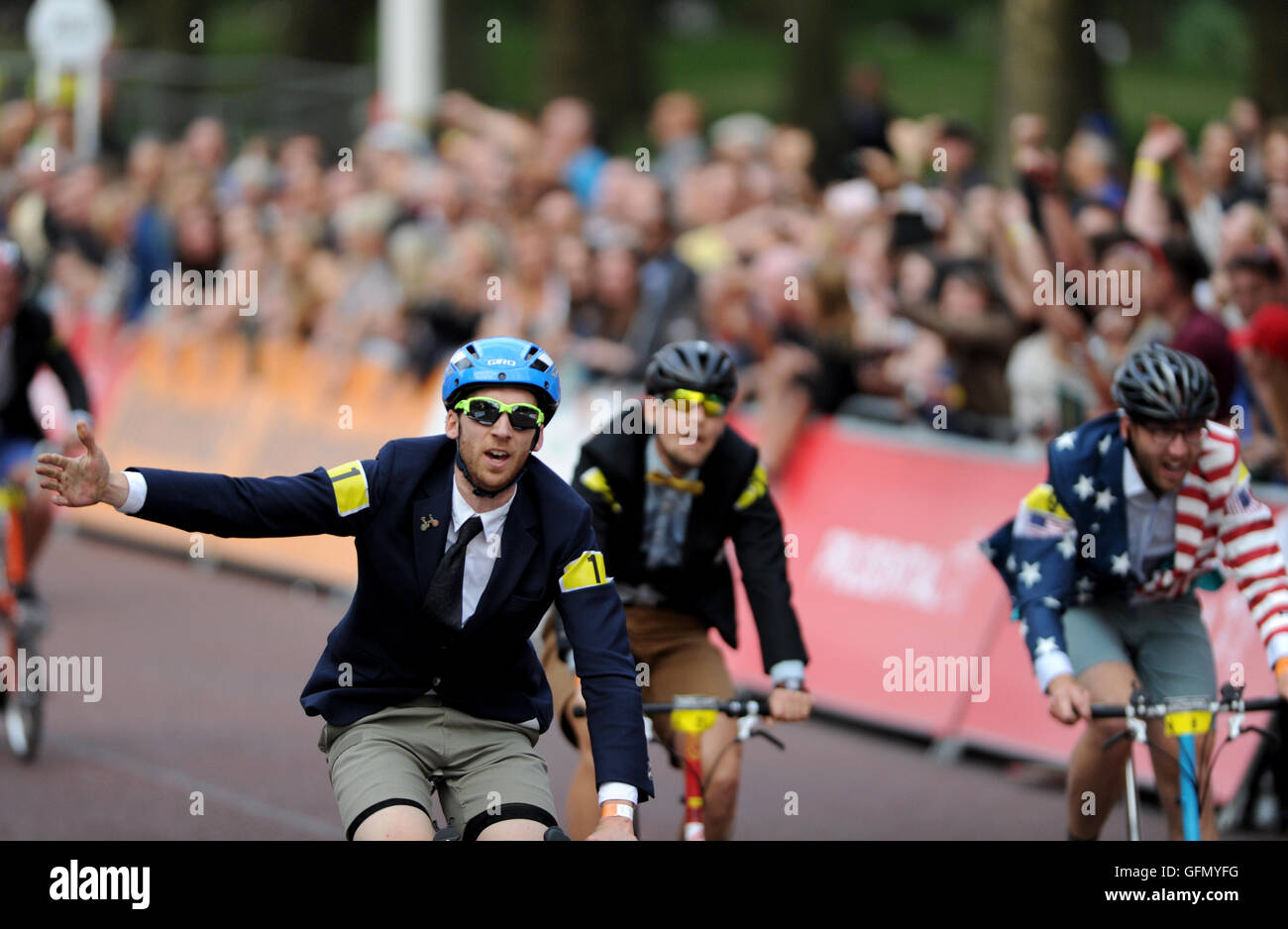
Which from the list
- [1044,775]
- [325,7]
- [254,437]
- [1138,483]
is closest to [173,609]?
[254,437]

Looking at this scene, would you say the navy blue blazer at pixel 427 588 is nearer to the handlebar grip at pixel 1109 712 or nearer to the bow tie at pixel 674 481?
the bow tie at pixel 674 481

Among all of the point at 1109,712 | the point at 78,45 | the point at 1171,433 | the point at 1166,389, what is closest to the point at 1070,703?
the point at 1109,712

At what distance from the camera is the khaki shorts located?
5055 millimetres

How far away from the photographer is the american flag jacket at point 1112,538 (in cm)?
616

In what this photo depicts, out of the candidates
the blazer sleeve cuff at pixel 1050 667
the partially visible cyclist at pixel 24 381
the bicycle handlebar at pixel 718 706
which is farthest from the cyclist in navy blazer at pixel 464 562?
the partially visible cyclist at pixel 24 381

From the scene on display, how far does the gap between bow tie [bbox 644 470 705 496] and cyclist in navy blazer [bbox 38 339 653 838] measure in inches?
48.4

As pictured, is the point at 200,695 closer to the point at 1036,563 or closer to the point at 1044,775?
the point at 1044,775

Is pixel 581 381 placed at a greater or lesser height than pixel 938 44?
lesser

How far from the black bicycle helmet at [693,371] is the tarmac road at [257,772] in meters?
2.63

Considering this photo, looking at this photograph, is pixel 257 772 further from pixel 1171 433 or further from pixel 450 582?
pixel 1171 433

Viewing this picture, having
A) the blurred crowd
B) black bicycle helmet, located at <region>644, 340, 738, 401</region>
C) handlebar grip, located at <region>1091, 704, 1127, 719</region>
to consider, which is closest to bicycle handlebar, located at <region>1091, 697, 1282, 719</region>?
handlebar grip, located at <region>1091, 704, 1127, 719</region>

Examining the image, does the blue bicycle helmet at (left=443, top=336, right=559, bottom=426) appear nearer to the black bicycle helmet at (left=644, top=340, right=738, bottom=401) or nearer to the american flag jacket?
the black bicycle helmet at (left=644, top=340, right=738, bottom=401)

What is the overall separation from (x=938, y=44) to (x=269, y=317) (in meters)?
23.8

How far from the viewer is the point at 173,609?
45.4 feet
